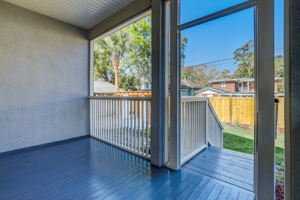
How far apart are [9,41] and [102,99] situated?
78.8 inches

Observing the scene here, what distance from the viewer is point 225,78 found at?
5.83 feet

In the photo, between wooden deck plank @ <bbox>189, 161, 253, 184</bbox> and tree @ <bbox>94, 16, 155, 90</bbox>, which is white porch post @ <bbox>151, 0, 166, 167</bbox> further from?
tree @ <bbox>94, 16, 155, 90</bbox>

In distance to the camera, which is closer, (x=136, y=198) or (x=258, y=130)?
(x=258, y=130)

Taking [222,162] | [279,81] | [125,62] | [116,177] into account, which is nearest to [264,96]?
[279,81]

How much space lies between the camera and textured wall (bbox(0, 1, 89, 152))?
2.69 metres

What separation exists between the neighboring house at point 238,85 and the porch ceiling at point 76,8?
2204mm

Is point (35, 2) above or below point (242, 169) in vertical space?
above

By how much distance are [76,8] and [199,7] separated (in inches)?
95.0

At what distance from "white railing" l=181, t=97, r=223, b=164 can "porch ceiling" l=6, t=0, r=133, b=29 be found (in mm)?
2256

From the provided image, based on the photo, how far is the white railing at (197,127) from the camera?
2.40 meters

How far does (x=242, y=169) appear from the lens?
6.83ft

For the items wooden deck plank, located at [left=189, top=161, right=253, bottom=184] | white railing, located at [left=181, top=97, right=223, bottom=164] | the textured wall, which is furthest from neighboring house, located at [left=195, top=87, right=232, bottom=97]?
the textured wall

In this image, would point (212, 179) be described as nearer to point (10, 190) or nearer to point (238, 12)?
point (238, 12)

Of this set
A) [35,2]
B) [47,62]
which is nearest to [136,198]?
[47,62]
